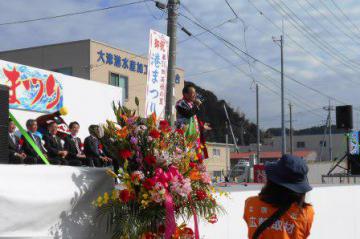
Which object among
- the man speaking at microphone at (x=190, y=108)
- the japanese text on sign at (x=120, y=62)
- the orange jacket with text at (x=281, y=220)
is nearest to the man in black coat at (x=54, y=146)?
the man speaking at microphone at (x=190, y=108)

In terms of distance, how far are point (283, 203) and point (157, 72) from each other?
6.86 meters

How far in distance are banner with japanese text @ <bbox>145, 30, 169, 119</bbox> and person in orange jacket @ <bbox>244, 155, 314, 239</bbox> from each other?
5.76 metres

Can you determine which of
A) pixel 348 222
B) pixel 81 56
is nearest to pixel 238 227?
pixel 348 222

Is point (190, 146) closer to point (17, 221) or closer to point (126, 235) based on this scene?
point (126, 235)

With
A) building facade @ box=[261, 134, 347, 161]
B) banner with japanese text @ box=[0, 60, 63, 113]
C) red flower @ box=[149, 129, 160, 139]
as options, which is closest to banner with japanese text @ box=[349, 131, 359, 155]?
banner with japanese text @ box=[0, 60, 63, 113]

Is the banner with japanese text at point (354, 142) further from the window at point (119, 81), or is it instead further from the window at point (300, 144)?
the window at point (300, 144)

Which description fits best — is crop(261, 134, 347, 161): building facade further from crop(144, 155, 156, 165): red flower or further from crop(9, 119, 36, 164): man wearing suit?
crop(144, 155, 156, 165): red flower

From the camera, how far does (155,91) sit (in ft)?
28.8

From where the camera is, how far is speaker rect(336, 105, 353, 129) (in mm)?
15469

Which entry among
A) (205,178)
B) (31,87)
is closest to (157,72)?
(31,87)

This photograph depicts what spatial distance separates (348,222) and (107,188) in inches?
204

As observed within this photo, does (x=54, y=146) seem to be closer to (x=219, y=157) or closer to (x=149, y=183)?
(x=149, y=183)

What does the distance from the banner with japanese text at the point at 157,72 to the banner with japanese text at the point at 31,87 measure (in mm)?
3647

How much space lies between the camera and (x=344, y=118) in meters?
15.5
